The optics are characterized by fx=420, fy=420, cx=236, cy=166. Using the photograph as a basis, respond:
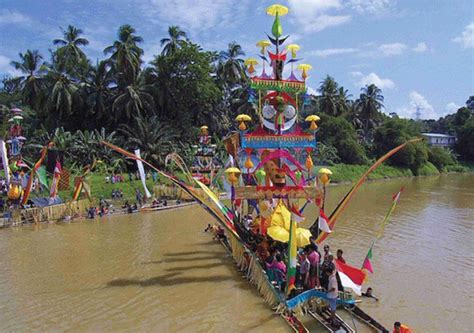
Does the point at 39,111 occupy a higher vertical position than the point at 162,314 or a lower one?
higher

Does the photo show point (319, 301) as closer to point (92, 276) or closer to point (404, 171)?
point (92, 276)

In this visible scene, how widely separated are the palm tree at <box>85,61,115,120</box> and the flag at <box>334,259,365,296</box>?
109ft

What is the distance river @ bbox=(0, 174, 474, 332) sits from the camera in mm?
10031

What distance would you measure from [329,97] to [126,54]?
31.9 m

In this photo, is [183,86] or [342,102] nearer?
[183,86]

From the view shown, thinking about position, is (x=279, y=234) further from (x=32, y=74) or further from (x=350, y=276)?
(x=32, y=74)

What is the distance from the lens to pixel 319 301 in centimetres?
984

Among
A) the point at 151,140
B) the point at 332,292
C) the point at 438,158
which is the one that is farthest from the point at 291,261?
the point at 438,158

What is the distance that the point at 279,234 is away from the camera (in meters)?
11.1

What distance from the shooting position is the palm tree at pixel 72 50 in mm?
39688

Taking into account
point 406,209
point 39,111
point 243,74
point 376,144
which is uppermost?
point 243,74

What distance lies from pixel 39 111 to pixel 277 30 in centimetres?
3387

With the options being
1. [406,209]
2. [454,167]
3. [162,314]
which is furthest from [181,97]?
[454,167]

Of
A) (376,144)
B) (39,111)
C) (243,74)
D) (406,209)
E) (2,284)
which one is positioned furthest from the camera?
(376,144)
